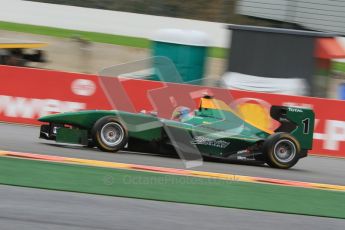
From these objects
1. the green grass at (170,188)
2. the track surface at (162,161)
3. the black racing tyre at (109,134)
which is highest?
the black racing tyre at (109,134)

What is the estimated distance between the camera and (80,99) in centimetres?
1299

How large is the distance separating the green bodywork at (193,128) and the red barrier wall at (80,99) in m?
2.94

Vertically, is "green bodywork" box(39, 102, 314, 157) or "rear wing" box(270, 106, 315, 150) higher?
"rear wing" box(270, 106, 315, 150)

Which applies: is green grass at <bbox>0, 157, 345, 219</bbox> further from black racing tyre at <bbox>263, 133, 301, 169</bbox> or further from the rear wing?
the rear wing

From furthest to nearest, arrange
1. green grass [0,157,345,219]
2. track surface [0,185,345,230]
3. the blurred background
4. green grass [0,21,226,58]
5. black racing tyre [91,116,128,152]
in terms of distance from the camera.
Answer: green grass [0,21,226,58]
the blurred background
black racing tyre [91,116,128,152]
green grass [0,157,345,219]
track surface [0,185,345,230]

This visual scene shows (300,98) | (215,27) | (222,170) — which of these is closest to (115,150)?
(222,170)

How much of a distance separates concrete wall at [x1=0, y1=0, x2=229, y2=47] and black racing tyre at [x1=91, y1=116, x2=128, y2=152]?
12.8 m

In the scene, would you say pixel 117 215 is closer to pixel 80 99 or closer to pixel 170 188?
pixel 170 188

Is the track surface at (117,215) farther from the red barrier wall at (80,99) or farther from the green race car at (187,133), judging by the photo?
the red barrier wall at (80,99)

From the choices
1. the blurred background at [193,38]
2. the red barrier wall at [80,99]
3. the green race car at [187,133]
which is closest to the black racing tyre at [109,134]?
the green race car at [187,133]

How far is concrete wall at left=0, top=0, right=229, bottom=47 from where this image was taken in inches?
872

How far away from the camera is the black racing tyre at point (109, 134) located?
935 centimetres

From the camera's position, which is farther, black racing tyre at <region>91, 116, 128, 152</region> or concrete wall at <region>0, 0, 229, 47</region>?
concrete wall at <region>0, 0, 229, 47</region>

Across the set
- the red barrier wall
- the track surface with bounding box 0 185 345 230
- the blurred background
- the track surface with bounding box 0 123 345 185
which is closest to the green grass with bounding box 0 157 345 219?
Answer: the track surface with bounding box 0 185 345 230
